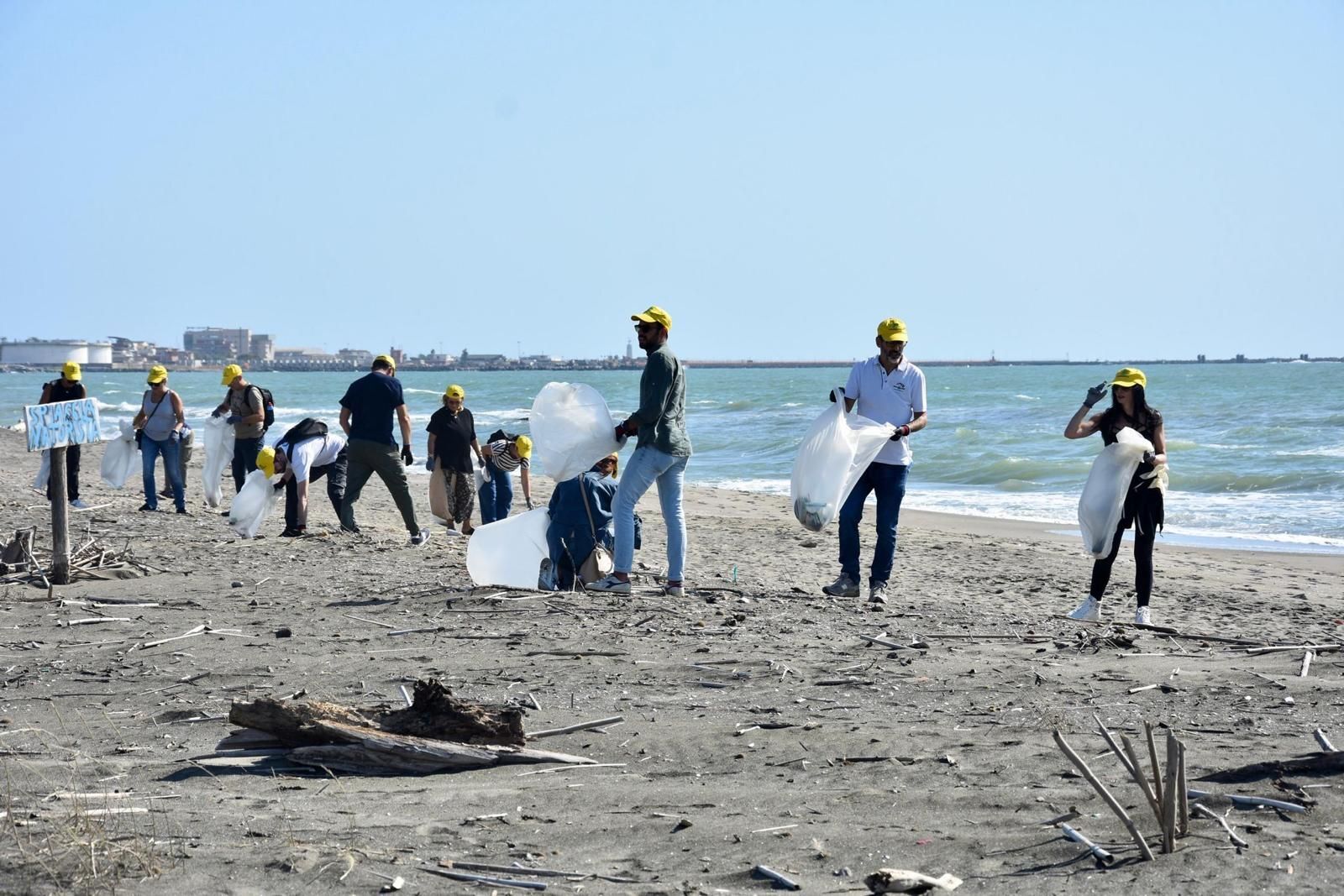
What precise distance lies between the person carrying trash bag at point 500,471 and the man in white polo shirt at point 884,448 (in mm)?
3716

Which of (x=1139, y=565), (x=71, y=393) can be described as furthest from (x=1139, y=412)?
(x=71, y=393)

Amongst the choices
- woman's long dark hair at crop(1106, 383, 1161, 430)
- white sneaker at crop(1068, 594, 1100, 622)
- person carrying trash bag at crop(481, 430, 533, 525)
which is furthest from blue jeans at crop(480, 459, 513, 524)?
woman's long dark hair at crop(1106, 383, 1161, 430)

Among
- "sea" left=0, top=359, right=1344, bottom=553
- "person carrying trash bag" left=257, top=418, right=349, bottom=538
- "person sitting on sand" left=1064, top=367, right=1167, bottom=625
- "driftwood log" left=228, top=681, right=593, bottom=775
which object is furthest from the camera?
"sea" left=0, top=359, right=1344, bottom=553

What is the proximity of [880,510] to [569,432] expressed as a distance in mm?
1920

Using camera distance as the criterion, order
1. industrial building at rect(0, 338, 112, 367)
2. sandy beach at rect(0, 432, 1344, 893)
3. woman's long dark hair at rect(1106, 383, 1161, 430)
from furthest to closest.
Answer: industrial building at rect(0, 338, 112, 367) → woman's long dark hair at rect(1106, 383, 1161, 430) → sandy beach at rect(0, 432, 1344, 893)

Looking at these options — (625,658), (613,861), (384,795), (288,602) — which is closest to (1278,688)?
(625,658)

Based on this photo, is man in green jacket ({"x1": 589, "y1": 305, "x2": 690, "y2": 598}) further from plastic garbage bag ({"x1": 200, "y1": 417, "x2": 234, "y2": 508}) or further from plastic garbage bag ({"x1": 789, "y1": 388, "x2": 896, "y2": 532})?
plastic garbage bag ({"x1": 200, "y1": 417, "x2": 234, "y2": 508})

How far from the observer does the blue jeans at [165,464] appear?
42.9ft

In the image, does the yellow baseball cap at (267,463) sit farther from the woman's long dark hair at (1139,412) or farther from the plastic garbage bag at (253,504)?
the woman's long dark hair at (1139,412)

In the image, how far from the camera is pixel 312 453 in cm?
1115

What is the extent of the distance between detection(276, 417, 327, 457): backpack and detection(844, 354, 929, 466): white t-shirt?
4881 millimetres

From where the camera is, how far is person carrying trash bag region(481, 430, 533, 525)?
11.1m

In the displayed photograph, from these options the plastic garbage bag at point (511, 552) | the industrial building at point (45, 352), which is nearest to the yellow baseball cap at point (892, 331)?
the plastic garbage bag at point (511, 552)

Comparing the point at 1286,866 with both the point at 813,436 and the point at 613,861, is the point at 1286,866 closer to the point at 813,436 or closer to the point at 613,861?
the point at 613,861
